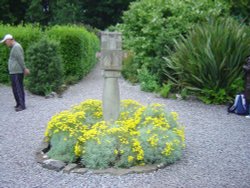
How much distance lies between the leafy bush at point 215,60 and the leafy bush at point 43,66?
3520 mm

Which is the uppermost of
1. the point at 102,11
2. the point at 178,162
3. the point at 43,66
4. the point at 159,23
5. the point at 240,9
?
the point at 102,11

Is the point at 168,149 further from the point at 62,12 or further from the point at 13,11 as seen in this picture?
the point at 13,11

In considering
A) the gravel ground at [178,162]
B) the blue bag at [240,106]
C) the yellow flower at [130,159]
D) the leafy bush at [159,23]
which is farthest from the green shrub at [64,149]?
the leafy bush at [159,23]

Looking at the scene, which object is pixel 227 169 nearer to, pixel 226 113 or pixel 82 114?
pixel 82 114

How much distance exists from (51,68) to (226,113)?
4.95 metres

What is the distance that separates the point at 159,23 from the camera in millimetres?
13594

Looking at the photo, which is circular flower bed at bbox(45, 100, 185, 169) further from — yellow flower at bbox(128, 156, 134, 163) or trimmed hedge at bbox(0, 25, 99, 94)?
trimmed hedge at bbox(0, 25, 99, 94)

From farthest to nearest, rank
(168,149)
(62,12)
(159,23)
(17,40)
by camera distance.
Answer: (62,12), (159,23), (17,40), (168,149)

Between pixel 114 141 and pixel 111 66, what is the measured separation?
1.23 m

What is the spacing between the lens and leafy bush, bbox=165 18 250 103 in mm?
10523

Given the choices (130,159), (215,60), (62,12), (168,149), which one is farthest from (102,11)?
(130,159)

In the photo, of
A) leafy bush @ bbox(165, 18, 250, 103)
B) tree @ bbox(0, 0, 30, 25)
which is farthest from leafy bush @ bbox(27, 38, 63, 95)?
tree @ bbox(0, 0, 30, 25)

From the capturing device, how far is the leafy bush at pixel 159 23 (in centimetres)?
1268

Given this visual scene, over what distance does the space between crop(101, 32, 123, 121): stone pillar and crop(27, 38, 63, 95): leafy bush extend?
17.4 feet
